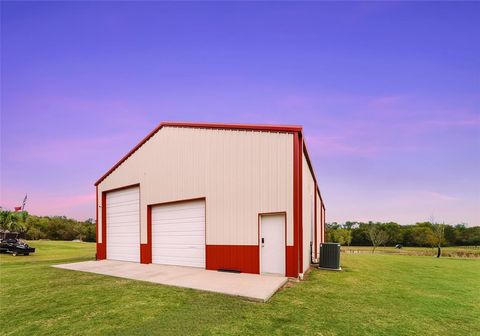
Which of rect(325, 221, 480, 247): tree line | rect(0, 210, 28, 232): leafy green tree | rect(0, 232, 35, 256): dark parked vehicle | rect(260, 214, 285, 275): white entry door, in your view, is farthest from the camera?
rect(325, 221, 480, 247): tree line

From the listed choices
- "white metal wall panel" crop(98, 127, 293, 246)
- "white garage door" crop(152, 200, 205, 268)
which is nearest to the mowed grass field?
"white metal wall panel" crop(98, 127, 293, 246)

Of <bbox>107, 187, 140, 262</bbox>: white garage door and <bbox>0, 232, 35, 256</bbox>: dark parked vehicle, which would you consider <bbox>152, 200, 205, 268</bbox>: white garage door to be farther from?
<bbox>0, 232, 35, 256</bbox>: dark parked vehicle

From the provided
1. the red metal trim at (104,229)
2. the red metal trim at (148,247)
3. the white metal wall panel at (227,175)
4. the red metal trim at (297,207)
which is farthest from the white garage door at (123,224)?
the red metal trim at (297,207)

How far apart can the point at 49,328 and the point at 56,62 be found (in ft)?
42.3

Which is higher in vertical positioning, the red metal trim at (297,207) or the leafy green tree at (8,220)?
the red metal trim at (297,207)

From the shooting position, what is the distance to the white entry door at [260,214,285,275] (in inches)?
417

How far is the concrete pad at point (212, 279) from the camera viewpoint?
26.9ft

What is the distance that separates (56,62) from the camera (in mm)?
14570

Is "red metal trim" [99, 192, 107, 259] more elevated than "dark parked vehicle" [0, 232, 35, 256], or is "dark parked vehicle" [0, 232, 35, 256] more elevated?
"red metal trim" [99, 192, 107, 259]

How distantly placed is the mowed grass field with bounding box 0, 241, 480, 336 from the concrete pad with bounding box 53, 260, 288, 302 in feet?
1.29

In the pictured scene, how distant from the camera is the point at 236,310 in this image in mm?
6609

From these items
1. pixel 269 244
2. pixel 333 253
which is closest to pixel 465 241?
pixel 333 253

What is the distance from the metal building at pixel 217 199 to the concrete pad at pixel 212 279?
2.29ft

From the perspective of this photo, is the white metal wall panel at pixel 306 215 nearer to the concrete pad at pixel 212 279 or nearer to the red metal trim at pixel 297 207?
the red metal trim at pixel 297 207
